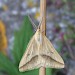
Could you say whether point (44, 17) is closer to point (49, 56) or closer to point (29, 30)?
point (49, 56)

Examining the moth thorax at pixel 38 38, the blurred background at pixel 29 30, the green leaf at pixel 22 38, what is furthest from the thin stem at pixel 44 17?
the green leaf at pixel 22 38

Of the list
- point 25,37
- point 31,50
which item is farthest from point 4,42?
point 31,50

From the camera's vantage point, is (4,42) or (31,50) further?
(4,42)

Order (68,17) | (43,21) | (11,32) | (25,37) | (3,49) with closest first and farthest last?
(43,21), (25,37), (3,49), (68,17), (11,32)

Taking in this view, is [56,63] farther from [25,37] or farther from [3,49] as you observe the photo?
[3,49]

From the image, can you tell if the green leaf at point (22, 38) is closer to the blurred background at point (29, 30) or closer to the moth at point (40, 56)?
the blurred background at point (29, 30)

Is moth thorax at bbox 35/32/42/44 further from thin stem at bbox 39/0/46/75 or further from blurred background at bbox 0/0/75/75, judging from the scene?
blurred background at bbox 0/0/75/75

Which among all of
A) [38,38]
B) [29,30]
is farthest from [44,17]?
[29,30]

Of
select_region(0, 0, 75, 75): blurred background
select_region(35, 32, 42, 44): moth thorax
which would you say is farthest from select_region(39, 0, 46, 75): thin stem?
select_region(0, 0, 75, 75): blurred background
